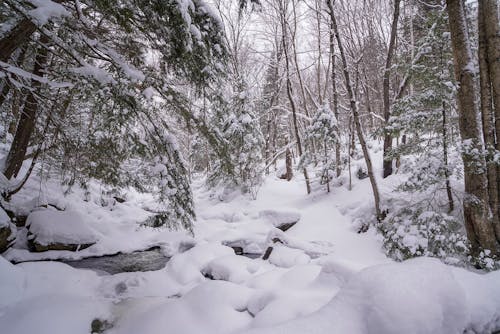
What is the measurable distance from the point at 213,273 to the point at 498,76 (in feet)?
21.9

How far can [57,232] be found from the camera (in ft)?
22.8

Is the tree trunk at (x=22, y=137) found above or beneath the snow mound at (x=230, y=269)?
above

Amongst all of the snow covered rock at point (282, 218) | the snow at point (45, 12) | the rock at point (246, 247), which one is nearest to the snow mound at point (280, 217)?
the snow covered rock at point (282, 218)

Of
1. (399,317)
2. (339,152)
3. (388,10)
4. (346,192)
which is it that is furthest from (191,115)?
(388,10)

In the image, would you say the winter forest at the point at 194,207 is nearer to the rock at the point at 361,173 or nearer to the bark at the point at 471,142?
the bark at the point at 471,142

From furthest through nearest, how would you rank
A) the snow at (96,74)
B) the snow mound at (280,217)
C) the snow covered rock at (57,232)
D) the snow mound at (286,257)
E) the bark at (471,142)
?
1. the snow mound at (280,217)
2. the snow covered rock at (57,232)
3. the snow mound at (286,257)
4. the bark at (471,142)
5. the snow at (96,74)

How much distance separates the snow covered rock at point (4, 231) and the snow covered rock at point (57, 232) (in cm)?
57

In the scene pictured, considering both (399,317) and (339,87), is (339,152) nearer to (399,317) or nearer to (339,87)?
(399,317)

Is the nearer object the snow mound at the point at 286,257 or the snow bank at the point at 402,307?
the snow bank at the point at 402,307

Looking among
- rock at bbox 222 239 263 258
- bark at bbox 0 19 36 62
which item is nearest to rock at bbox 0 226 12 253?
bark at bbox 0 19 36 62

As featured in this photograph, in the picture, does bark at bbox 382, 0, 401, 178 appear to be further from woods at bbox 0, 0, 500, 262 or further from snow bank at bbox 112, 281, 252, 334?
snow bank at bbox 112, 281, 252, 334

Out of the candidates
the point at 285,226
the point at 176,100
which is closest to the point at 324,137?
the point at 285,226

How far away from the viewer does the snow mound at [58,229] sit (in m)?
6.69

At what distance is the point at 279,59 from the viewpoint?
15.4 m
